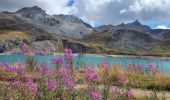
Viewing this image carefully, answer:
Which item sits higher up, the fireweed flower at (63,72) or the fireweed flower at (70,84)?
the fireweed flower at (63,72)

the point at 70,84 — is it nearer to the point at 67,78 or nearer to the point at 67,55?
the point at 67,78

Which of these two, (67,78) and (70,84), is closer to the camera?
(70,84)

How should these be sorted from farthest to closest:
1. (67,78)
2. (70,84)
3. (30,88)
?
(67,78) → (70,84) → (30,88)

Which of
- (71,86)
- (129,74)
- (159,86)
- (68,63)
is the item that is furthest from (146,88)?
(71,86)

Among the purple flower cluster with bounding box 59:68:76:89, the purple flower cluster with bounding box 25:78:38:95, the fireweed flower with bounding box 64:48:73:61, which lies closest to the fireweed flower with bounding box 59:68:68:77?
the purple flower cluster with bounding box 59:68:76:89

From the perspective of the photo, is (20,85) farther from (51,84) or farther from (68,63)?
(68,63)

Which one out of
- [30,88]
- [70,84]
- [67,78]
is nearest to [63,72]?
Answer: [67,78]

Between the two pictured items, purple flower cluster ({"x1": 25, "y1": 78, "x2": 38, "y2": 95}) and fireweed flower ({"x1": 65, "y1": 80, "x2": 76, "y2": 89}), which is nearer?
purple flower cluster ({"x1": 25, "y1": 78, "x2": 38, "y2": 95})

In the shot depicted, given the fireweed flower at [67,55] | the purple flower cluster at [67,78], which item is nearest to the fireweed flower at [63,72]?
the purple flower cluster at [67,78]

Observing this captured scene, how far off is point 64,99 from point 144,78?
37.2ft

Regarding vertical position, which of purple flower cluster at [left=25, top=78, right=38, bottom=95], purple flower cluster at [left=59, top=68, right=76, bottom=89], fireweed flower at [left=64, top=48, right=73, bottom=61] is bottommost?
purple flower cluster at [left=25, top=78, right=38, bottom=95]

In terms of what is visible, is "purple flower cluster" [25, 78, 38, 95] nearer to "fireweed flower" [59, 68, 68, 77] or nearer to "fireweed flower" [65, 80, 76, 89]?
"fireweed flower" [65, 80, 76, 89]

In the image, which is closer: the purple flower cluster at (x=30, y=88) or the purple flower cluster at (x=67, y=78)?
the purple flower cluster at (x=30, y=88)

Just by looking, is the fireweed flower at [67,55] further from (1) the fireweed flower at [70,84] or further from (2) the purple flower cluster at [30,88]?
(2) the purple flower cluster at [30,88]
